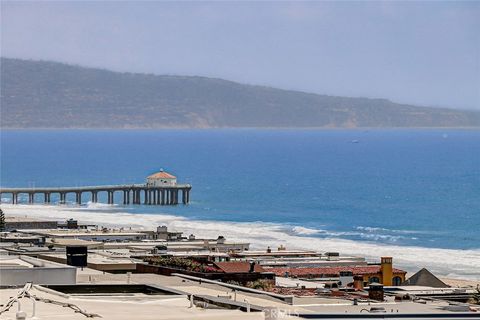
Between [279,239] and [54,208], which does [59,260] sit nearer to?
[279,239]

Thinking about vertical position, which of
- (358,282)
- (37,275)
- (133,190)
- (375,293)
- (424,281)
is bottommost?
(424,281)

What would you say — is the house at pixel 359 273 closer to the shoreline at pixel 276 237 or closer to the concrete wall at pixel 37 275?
the shoreline at pixel 276 237

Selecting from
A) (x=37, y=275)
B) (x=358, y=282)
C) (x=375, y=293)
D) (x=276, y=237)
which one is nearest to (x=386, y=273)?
(x=358, y=282)

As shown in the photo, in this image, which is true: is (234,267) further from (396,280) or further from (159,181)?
(159,181)

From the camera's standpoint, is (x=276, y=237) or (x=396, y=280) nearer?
(x=396, y=280)

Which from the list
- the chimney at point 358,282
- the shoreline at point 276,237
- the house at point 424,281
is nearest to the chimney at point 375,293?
the chimney at point 358,282

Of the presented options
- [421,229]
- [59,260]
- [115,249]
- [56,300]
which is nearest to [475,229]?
[421,229]

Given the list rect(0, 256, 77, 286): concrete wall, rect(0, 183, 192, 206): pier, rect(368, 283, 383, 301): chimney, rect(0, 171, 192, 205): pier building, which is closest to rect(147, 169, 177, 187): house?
rect(0, 171, 192, 205): pier building

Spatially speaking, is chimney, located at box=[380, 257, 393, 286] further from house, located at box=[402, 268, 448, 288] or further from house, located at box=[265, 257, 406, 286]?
house, located at box=[402, 268, 448, 288]
